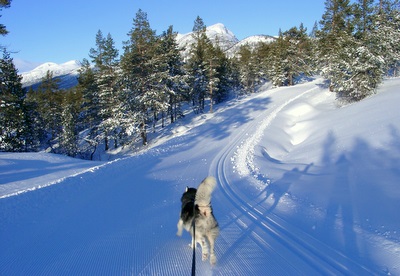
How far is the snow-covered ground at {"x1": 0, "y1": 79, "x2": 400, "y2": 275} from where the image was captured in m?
4.82

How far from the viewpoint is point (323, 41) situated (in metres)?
33.5

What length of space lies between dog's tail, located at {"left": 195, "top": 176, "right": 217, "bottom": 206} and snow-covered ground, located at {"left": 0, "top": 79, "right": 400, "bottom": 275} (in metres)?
1.37

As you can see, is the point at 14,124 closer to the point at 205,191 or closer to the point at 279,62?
the point at 205,191

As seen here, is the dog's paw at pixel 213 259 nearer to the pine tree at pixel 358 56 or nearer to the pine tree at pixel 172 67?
the pine tree at pixel 358 56

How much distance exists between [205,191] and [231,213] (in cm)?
350

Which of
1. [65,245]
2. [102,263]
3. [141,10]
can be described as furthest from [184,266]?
[141,10]

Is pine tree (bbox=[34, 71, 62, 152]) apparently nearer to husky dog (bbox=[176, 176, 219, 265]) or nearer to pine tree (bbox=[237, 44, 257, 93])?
pine tree (bbox=[237, 44, 257, 93])

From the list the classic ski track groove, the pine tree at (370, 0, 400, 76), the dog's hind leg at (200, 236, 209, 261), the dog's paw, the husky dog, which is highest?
the pine tree at (370, 0, 400, 76)

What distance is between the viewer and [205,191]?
4.12 m

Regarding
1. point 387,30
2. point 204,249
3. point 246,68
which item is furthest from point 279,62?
point 204,249

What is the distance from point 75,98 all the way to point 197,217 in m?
41.2

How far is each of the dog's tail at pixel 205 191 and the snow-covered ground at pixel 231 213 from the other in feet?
4.49

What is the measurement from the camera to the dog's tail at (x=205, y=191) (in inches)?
159

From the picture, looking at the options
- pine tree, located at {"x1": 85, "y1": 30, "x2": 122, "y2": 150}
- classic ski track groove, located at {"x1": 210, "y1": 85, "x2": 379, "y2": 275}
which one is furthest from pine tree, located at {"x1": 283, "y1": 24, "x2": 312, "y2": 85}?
classic ski track groove, located at {"x1": 210, "y1": 85, "x2": 379, "y2": 275}
